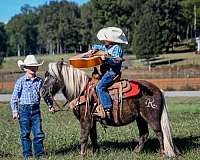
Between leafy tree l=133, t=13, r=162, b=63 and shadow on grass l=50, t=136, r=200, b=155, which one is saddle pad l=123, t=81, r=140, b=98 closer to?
shadow on grass l=50, t=136, r=200, b=155

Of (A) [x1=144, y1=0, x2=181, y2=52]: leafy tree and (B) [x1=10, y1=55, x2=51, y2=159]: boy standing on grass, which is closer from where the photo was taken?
(B) [x1=10, y1=55, x2=51, y2=159]: boy standing on grass

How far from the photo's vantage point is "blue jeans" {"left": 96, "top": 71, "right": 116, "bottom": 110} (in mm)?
9195

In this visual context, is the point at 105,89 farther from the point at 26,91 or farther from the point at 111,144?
the point at 111,144

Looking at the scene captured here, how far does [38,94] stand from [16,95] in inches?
16.1

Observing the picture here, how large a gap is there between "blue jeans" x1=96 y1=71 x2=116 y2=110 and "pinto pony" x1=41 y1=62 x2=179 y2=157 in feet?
0.85

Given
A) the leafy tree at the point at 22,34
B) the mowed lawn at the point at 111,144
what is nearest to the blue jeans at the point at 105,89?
the mowed lawn at the point at 111,144

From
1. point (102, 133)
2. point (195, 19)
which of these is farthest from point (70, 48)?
point (102, 133)

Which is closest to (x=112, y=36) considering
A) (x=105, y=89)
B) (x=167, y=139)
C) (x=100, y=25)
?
(x=105, y=89)

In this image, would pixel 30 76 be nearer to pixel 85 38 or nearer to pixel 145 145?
pixel 145 145

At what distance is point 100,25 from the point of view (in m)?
105

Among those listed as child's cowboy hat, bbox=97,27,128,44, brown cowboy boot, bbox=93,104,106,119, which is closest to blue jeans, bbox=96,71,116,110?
brown cowboy boot, bbox=93,104,106,119

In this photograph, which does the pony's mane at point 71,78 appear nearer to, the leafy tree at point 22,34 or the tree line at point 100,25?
the tree line at point 100,25

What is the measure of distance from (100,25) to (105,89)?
96211mm

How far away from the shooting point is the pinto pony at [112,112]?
930 centimetres
